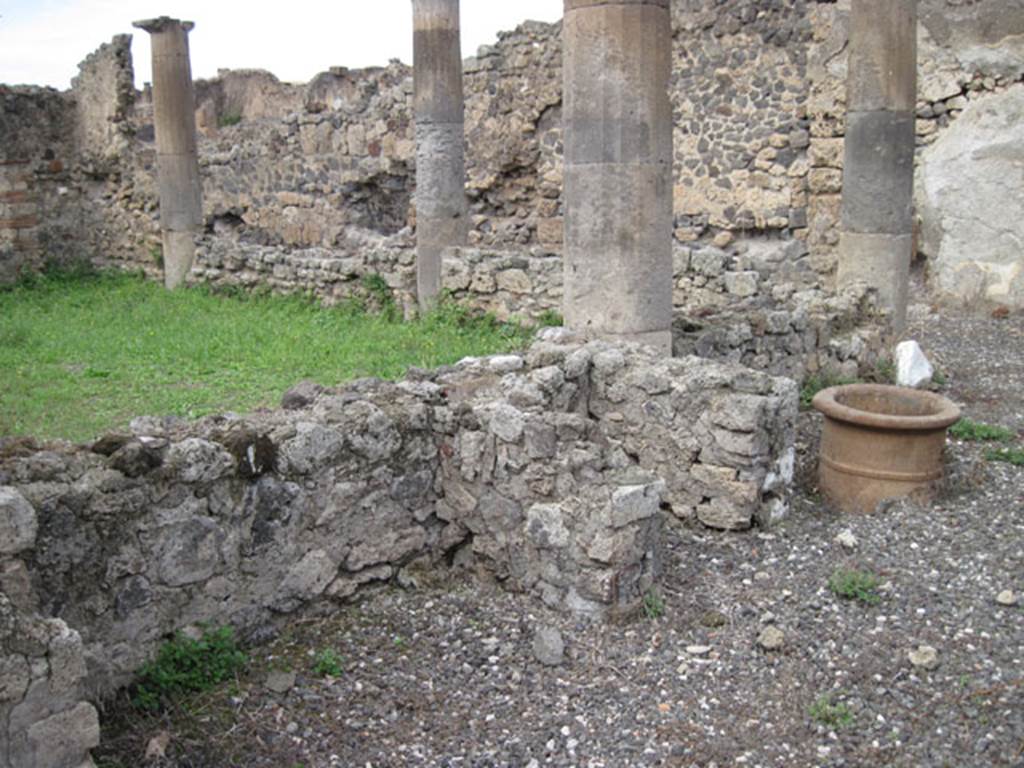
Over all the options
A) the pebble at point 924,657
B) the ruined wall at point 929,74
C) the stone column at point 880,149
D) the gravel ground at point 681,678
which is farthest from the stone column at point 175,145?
the pebble at point 924,657

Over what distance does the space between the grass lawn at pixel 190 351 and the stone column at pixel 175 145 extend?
Result: 1.72m

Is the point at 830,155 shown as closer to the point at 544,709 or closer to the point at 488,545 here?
the point at 488,545

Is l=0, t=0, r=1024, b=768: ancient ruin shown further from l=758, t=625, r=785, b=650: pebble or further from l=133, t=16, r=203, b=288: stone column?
l=758, t=625, r=785, b=650: pebble

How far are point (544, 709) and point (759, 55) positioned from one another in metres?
13.0

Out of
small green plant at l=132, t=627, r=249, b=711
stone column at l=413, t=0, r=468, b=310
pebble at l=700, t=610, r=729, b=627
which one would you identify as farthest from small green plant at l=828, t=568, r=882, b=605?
stone column at l=413, t=0, r=468, b=310

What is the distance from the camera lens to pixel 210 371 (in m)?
8.91

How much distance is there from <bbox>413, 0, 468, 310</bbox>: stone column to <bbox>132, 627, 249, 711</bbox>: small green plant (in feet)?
24.6

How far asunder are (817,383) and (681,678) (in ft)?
16.5

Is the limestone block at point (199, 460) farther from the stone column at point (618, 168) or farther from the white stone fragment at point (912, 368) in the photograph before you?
the white stone fragment at point (912, 368)

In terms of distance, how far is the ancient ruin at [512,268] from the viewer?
165 inches

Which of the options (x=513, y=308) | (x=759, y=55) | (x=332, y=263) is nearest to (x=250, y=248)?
(x=332, y=263)

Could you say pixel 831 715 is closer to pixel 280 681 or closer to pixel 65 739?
pixel 280 681

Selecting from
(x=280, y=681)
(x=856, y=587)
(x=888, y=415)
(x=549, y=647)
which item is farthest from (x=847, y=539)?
(x=280, y=681)

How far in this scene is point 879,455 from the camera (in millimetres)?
6172
